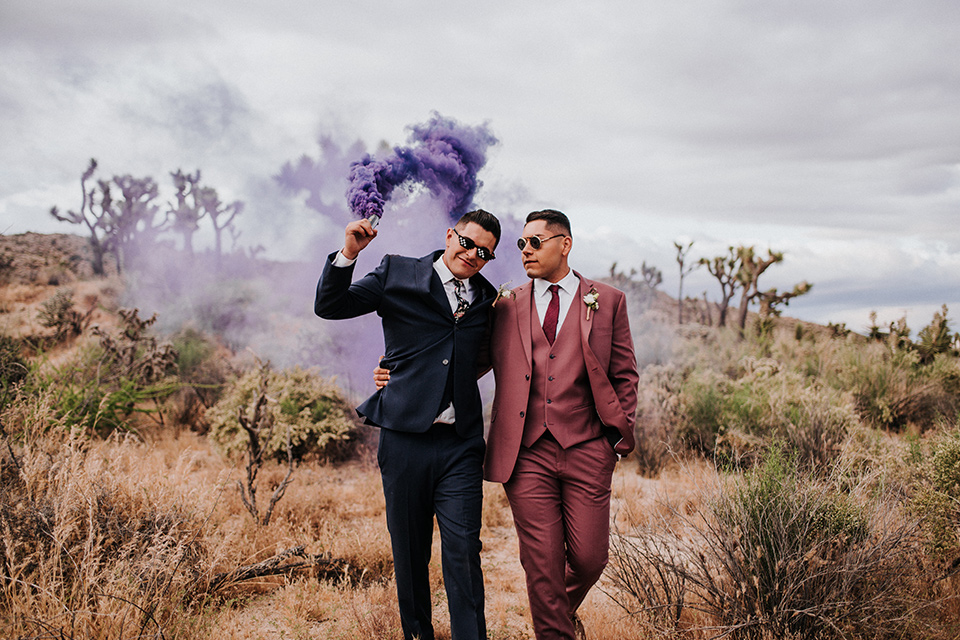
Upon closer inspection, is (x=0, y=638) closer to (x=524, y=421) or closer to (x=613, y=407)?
(x=524, y=421)

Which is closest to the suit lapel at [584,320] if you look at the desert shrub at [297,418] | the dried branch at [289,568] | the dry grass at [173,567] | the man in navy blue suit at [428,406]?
the man in navy blue suit at [428,406]

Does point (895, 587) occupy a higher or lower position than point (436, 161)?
lower

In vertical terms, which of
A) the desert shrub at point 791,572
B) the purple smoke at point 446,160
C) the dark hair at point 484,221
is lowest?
the desert shrub at point 791,572

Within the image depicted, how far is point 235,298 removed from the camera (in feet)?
55.5

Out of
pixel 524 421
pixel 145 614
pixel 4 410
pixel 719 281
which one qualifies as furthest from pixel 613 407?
pixel 719 281

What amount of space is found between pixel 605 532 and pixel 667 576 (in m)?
0.83

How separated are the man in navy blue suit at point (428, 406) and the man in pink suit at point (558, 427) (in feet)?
0.64

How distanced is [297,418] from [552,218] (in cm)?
560

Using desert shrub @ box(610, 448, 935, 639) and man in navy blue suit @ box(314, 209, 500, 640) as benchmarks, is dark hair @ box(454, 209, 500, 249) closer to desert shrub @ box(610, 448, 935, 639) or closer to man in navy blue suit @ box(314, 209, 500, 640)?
man in navy blue suit @ box(314, 209, 500, 640)

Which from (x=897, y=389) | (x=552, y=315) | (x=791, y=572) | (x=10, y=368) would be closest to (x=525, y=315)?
(x=552, y=315)

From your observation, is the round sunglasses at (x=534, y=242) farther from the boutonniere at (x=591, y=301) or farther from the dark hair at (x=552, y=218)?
the boutonniere at (x=591, y=301)

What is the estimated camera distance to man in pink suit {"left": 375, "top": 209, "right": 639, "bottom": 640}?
3.01 meters

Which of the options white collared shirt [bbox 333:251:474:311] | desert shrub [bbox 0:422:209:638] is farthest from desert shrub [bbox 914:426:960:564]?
desert shrub [bbox 0:422:209:638]

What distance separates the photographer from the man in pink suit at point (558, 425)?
3.01 m
